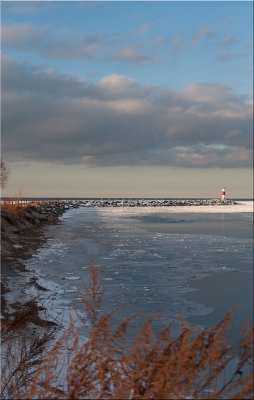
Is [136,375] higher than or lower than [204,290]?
higher

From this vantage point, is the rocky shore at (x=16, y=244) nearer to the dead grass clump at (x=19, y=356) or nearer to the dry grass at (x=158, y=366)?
the dead grass clump at (x=19, y=356)

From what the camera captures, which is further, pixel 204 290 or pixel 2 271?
pixel 2 271

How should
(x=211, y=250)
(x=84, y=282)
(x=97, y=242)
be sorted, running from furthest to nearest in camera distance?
(x=97, y=242) < (x=211, y=250) < (x=84, y=282)

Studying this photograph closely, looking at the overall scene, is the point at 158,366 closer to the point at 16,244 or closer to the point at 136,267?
the point at 136,267

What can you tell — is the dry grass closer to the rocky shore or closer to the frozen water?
the frozen water

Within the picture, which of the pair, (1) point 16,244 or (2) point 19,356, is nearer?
(2) point 19,356

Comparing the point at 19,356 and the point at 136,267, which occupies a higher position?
the point at 19,356

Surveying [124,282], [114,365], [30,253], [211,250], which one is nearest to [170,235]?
[211,250]

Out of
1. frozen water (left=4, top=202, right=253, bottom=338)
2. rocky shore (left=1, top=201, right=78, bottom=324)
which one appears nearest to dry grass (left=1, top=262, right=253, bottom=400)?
frozen water (left=4, top=202, right=253, bottom=338)

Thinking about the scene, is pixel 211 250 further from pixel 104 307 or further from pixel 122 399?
pixel 122 399

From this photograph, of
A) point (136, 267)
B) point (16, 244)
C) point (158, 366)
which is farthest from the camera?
point (16, 244)

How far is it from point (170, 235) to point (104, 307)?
1708 cm

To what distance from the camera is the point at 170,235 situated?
86.0 ft

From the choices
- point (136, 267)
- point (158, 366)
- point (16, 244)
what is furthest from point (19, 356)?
point (16, 244)
